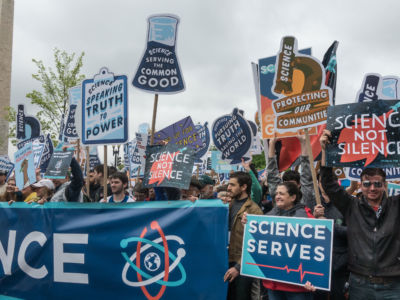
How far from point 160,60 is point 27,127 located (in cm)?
497

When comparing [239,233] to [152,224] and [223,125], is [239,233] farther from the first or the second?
[223,125]

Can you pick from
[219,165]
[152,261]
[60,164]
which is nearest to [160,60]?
[60,164]

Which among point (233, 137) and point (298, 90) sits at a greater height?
point (298, 90)

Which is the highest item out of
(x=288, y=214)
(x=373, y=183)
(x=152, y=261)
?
(x=373, y=183)

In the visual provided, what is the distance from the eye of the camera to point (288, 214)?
3604 millimetres

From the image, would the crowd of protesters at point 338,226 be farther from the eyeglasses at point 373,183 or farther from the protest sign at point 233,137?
the protest sign at point 233,137

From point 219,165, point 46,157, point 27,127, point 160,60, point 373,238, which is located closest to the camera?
point 373,238

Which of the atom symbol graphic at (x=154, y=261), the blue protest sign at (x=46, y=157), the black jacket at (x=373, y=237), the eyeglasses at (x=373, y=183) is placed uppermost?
the blue protest sign at (x=46, y=157)

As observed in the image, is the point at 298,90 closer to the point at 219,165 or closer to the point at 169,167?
the point at 169,167

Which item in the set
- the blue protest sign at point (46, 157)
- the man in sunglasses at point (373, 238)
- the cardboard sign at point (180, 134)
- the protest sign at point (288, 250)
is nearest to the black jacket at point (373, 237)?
the man in sunglasses at point (373, 238)

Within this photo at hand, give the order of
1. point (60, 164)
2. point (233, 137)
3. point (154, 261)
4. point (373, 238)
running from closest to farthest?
point (373, 238) < point (154, 261) < point (60, 164) < point (233, 137)

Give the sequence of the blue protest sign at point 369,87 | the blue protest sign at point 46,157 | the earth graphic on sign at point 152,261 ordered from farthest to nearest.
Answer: the blue protest sign at point 46,157 → the blue protest sign at point 369,87 → the earth graphic on sign at point 152,261

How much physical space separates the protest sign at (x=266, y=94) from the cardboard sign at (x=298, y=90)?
818 mm

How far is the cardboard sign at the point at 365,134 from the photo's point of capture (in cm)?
341
